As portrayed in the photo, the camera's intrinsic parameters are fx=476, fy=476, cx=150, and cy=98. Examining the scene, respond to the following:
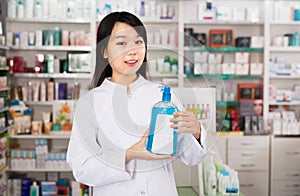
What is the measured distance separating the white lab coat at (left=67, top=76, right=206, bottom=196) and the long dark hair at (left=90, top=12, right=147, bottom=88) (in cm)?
4

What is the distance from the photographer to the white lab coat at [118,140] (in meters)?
1.26

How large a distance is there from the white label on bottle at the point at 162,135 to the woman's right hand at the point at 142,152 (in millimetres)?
18

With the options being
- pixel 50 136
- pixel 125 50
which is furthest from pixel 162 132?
pixel 50 136

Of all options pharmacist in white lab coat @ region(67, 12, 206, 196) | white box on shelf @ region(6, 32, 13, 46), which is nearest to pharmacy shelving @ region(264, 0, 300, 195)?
white box on shelf @ region(6, 32, 13, 46)

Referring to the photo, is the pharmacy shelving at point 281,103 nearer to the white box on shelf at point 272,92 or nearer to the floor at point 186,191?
the white box on shelf at point 272,92

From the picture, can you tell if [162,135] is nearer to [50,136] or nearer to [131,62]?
[131,62]

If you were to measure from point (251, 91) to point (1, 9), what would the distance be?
8.67 ft

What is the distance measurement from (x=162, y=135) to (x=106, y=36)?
1.10 ft

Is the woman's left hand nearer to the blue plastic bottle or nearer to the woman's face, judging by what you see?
the blue plastic bottle

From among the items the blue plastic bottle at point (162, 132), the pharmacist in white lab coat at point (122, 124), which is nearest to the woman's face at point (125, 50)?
the pharmacist in white lab coat at point (122, 124)

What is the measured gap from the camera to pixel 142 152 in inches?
47.9

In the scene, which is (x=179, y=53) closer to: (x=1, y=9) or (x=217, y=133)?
(x=217, y=133)

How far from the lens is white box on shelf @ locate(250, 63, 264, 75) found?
490 centimetres

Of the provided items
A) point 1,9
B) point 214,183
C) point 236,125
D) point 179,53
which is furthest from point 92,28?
point 179,53
